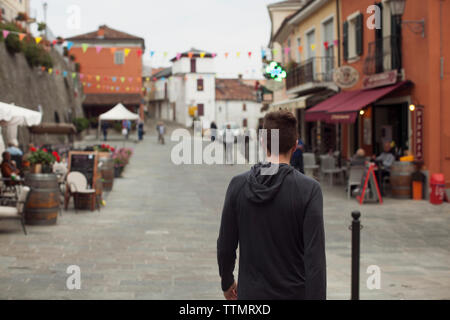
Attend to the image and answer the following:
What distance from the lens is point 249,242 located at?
9.92 ft

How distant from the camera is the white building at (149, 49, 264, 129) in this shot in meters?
72.4

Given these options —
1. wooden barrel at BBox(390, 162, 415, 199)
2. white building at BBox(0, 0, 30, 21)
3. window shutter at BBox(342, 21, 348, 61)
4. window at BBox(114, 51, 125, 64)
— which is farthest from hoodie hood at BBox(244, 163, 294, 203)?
window at BBox(114, 51, 125, 64)

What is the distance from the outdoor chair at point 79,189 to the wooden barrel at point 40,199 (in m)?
1.78

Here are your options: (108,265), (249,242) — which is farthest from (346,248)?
(249,242)

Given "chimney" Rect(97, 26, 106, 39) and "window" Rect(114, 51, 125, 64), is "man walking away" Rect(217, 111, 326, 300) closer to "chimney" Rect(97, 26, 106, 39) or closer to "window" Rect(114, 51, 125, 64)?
"window" Rect(114, 51, 125, 64)

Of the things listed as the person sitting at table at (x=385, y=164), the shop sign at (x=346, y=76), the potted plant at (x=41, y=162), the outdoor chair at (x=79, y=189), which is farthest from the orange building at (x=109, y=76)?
the potted plant at (x=41, y=162)

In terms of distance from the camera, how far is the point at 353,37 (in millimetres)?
20328

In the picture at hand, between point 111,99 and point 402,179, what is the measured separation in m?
44.6

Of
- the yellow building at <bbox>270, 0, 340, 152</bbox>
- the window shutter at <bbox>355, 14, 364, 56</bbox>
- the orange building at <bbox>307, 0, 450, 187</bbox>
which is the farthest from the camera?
the yellow building at <bbox>270, 0, 340, 152</bbox>

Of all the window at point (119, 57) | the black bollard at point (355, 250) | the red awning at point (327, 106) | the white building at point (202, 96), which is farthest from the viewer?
the white building at point (202, 96)

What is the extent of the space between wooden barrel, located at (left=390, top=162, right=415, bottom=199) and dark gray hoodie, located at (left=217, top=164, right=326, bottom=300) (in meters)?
12.4

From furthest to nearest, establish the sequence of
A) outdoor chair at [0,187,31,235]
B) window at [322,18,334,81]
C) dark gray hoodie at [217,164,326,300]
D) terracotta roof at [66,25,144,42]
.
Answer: terracotta roof at [66,25,144,42] → window at [322,18,334,81] → outdoor chair at [0,187,31,235] → dark gray hoodie at [217,164,326,300]

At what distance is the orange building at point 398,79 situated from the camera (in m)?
14.6

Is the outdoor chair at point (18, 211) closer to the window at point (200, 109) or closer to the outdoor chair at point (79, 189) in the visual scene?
the outdoor chair at point (79, 189)
